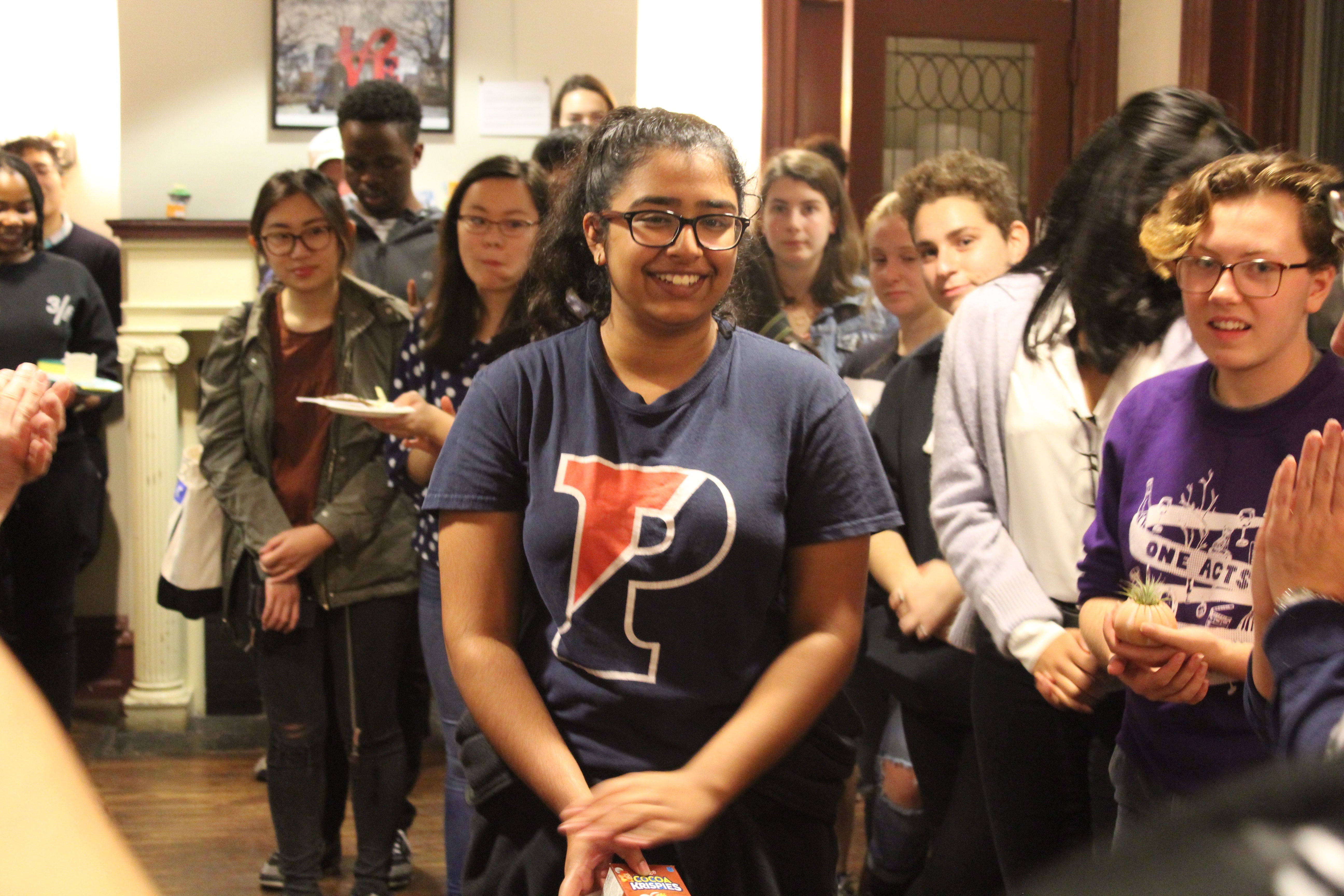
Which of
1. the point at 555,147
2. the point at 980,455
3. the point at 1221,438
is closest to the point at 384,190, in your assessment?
the point at 555,147

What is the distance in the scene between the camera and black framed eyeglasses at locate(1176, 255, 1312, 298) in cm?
140

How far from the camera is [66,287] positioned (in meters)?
3.14

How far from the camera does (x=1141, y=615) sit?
1.40 metres

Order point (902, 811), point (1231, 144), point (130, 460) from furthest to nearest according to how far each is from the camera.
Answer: point (130, 460)
point (902, 811)
point (1231, 144)

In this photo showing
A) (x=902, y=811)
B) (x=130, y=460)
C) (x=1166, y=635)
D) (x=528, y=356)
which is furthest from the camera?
(x=130, y=460)

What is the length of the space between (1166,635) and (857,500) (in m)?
0.38

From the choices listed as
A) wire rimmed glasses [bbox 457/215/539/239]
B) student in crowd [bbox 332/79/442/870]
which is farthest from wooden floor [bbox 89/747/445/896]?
wire rimmed glasses [bbox 457/215/539/239]

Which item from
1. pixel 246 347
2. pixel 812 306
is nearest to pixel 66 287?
pixel 246 347

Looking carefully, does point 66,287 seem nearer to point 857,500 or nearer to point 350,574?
point 350,574

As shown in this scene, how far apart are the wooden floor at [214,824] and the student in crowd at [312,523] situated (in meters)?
0.38

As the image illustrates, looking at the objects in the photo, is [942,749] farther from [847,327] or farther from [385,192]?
[385,192]

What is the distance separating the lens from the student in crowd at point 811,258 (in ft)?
10.1

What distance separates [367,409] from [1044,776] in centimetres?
128

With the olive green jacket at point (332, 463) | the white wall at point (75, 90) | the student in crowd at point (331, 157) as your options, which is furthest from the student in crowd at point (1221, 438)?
the white wall at point (75, 90)
